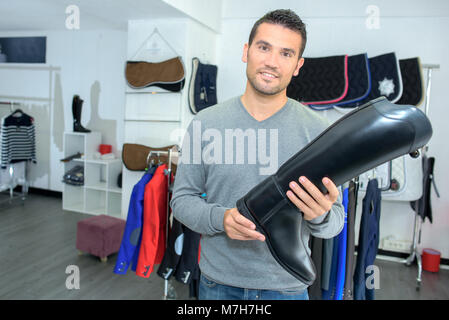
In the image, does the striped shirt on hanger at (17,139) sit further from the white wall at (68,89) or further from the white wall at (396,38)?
the white wall at (396,38)

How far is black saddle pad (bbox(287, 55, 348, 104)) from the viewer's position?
3088mm

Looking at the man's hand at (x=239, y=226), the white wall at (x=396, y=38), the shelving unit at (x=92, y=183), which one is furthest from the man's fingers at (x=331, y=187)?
the shelving unit at (x=92, y=183)

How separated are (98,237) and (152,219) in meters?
1.00

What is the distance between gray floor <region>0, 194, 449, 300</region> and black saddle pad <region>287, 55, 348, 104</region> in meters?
1.59

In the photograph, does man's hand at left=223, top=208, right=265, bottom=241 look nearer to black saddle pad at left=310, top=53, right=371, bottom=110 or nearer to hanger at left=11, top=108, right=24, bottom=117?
black saddle pad at left=310, top=53, right=371, bottom=110

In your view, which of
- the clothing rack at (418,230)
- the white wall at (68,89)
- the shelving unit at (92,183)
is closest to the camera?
the clothing rack at (418,230)

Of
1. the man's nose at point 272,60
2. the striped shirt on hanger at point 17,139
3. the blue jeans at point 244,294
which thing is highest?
the man's nose at point 272,60

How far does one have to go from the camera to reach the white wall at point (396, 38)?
3.07m

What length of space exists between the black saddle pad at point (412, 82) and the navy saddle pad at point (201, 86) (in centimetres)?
166

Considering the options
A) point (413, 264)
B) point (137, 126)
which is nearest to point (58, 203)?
point (137, 126)

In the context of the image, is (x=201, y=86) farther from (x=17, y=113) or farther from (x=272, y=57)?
(x=17, y=113)

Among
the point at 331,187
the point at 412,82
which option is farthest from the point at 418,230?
the point at 331,187

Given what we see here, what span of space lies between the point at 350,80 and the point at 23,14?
10.9ft

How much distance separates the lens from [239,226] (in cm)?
78
